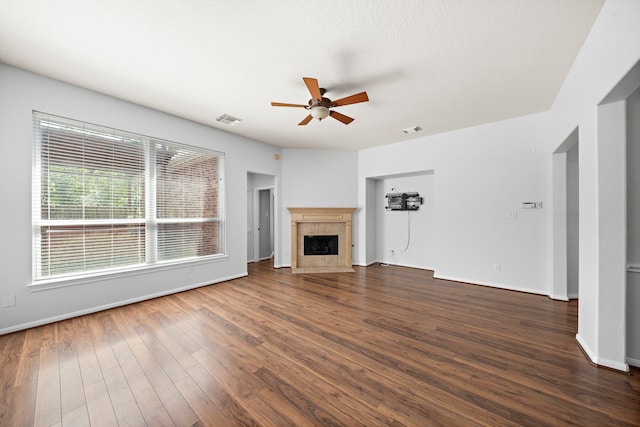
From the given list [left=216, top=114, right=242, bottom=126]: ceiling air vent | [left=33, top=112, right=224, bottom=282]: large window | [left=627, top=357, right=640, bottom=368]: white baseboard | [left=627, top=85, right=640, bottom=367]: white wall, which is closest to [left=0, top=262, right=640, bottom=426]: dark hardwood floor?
[left=627, top=357, right=640, bottom=368]: white baseboard

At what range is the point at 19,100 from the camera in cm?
253

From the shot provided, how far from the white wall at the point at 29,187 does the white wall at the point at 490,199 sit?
15.1ft

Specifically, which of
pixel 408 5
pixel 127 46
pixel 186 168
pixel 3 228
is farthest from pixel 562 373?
pixel 3 228

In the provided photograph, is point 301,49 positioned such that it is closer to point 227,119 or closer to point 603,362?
point 227,119

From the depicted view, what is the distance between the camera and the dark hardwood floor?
57.4 inches

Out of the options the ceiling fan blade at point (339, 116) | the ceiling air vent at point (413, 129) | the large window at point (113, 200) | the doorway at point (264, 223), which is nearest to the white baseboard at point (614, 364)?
the ceiling fan blade at point (339, 116)

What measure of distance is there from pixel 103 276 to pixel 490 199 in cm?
600

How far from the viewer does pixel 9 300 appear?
2.46m

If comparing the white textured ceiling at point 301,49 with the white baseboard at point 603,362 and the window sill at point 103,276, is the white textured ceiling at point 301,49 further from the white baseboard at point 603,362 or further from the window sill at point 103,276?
the white baseboard at point 603,362

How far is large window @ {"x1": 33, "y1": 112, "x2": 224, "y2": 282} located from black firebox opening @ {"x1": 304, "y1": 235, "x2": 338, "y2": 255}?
6.79 feet

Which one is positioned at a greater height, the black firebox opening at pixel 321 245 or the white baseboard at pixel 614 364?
the black firebox opening at pixel 321 245

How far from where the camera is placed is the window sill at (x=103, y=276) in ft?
8.69

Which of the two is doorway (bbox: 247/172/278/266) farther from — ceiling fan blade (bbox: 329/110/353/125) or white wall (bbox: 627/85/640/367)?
white wall (bbox: 627/85/640/367)

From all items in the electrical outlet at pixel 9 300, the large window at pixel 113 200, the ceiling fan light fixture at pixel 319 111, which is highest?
the ceiling fan light fixture at pixel 319 111
